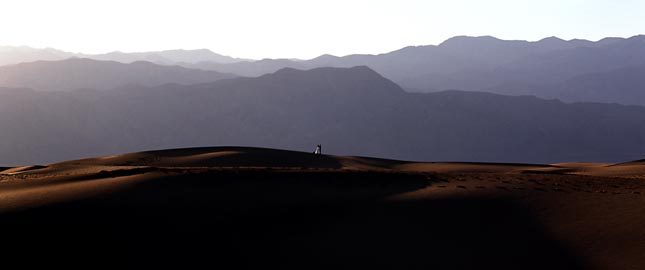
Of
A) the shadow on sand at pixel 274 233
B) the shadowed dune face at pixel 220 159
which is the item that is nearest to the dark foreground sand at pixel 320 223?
the shadow on sand at pixel 274 233

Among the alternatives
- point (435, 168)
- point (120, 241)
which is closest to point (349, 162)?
point (435, 168)

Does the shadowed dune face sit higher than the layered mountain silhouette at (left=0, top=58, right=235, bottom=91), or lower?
lower

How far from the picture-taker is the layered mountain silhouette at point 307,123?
121 meters

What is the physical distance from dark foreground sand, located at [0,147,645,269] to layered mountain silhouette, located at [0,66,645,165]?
105300 mm

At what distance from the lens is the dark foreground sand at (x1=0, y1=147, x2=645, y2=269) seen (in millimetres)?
11523

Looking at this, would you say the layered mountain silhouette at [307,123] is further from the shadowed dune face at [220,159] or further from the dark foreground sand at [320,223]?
the dark foreground sand at [320,223]

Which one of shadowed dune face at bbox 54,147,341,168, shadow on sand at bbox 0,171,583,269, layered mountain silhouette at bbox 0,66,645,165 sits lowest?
shadow on sand at bbox 0,171,583,269

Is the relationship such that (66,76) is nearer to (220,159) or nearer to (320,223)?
(220,159)

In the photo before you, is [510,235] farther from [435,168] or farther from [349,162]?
[349,162]

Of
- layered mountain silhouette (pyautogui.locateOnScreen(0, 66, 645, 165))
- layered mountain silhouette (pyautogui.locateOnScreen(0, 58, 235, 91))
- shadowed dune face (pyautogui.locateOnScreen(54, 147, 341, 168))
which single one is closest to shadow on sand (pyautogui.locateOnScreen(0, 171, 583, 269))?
shadowed dune face (pyautogui.locateOnScreen(54, 147, 341, 168))

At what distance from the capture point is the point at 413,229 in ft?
43.0

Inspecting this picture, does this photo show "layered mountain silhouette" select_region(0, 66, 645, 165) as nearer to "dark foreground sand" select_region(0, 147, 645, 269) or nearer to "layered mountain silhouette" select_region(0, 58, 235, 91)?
"layered mountain silhouette" select_region(0, 58, 235, 91)

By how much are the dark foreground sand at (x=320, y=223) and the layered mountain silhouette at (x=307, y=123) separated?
345ft

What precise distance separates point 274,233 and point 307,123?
387 feet
